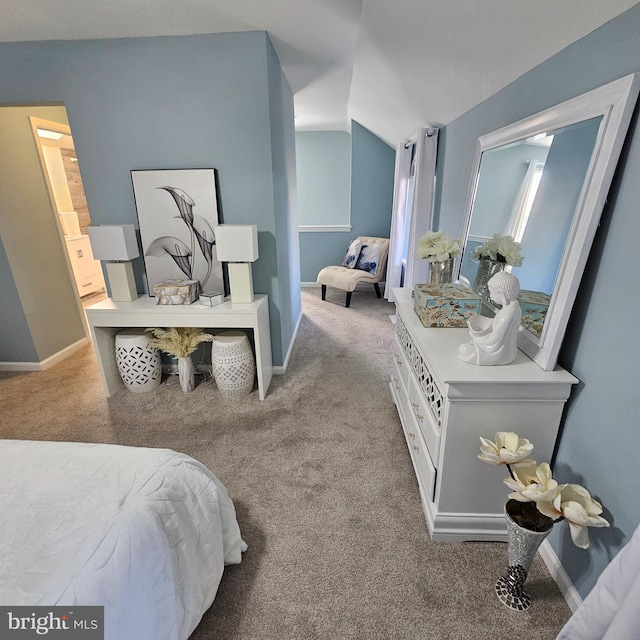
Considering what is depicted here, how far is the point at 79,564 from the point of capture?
80 centimetres

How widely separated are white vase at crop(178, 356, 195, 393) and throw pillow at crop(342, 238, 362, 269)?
2.89m

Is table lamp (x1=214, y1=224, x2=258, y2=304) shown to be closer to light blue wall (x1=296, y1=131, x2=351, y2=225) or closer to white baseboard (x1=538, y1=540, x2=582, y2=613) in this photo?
white baseboard (x1=538, y1=540, x2=582, y2=613)

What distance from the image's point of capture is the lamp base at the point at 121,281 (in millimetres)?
2438

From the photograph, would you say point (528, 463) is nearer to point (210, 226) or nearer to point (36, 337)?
point (210, 226)

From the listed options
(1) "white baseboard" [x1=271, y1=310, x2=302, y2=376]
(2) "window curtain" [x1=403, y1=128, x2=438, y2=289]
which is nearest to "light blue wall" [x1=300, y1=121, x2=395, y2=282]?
(2) "window curtain" [x1=403, y1=128, x2=438, y2=289]

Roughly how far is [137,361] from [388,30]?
2.65m

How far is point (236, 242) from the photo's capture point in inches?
87.7

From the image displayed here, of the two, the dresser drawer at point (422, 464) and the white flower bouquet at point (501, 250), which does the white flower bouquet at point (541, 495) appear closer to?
the dresser drawer at point (422, 464)

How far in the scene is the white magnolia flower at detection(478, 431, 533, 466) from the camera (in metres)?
1.11

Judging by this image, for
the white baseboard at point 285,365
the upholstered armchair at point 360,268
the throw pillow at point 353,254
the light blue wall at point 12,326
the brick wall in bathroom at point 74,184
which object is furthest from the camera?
the brick wall in bathroom at point 74,184

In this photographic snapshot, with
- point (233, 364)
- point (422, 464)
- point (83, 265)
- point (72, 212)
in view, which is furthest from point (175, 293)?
point (72, 212)

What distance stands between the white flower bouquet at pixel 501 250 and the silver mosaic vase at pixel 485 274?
0.02 m

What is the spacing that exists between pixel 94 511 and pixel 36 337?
2.71 m

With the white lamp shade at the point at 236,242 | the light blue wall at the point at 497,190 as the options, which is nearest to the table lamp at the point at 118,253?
the white lamp shade at the point at 236,242
